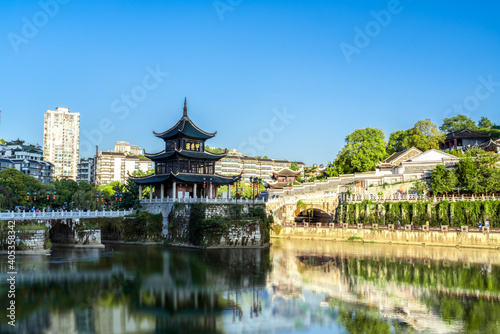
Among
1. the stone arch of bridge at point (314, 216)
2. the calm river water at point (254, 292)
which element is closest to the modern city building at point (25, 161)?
the stone arch of bridge at point (314, 216)

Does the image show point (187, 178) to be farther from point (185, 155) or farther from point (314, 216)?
point (314, 216)

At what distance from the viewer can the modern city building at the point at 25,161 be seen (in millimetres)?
112438

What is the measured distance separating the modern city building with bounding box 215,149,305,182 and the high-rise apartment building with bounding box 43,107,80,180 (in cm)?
5794

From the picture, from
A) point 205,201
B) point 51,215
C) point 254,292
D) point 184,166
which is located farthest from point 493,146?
point 51,215

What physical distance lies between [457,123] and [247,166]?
72508mm

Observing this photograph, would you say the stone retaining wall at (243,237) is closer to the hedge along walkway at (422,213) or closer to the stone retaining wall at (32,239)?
the hedge along walkway at (422,213)

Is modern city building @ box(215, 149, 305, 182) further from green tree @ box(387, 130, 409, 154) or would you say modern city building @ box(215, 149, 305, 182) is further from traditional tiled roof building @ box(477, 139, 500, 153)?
traditional tiled roof building @ box(477, 139, 500, 153)

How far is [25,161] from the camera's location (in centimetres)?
11244

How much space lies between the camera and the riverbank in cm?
4991

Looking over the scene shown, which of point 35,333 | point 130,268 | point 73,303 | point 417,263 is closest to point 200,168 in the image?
point 130,268

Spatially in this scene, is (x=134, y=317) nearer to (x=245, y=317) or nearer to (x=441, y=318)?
(x=245, y=317)

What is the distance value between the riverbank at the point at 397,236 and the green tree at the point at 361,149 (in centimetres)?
2120

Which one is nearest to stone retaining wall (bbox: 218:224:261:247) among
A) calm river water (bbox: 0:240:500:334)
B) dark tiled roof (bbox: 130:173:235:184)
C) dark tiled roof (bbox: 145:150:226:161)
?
calm river water (bbox: 0:240:500:334)

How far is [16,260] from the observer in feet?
126
